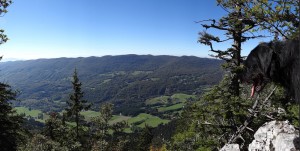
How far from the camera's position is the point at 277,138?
8062mm

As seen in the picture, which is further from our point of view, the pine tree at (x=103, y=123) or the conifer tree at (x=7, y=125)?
the pine tree at (x=103, y=123)

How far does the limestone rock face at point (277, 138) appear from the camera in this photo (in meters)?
7.27

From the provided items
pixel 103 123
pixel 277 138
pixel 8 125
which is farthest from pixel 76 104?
pixel 277 138

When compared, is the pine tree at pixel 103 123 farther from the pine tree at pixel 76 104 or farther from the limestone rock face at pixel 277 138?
the limestone rock face at pixel 277 138

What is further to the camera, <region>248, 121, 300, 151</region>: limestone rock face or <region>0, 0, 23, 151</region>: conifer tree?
<region>0, 0, 23, 151</region>: conifer tree

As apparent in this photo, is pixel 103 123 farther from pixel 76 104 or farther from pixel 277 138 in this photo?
pixel 277 138

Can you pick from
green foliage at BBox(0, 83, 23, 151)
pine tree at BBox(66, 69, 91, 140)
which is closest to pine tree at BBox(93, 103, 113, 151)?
pine tree at BBox(66, 69, 91, 140)

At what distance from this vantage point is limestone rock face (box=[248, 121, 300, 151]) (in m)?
7.27

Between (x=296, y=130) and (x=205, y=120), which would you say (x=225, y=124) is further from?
(x=296, y=130)

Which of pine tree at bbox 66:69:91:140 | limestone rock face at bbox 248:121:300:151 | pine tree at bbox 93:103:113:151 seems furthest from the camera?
pine tree at bbox 93:103:113:151

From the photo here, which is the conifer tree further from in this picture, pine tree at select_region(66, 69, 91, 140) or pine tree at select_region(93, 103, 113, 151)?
pine tree at select_region(93, 103, 113, 151)

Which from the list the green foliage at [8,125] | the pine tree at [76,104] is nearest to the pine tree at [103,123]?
the pine tree at [76,104]

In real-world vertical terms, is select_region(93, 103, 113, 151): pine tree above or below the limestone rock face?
below

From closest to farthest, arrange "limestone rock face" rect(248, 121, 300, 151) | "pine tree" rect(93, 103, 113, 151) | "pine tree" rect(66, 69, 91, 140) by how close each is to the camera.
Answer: "limestone rock face" rect(248, 121, 300, 151)
"pine tree" rect(66, 69, 91, 140)
"pine tree" rect(93, 103, 113, 151)
